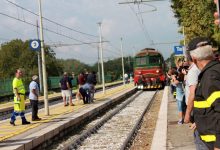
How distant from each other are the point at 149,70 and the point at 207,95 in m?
38.0

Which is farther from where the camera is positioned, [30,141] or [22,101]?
Answer: [22,101]

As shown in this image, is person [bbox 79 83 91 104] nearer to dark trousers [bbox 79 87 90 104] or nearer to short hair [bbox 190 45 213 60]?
dark trousers [bbox 79 87 90 104]

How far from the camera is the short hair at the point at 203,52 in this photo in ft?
13.2

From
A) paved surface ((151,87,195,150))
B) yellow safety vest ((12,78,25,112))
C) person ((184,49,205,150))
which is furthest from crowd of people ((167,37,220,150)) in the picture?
yellow safety vest ((12,78,25,112))

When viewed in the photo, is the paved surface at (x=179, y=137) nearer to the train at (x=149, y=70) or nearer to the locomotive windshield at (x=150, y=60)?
the train at (x=149, y=70)

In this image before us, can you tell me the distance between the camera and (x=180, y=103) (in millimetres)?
13523

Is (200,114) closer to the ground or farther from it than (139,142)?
farther from it

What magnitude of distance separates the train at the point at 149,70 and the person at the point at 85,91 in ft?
54.8

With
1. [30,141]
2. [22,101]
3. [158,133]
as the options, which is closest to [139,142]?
[158,133]

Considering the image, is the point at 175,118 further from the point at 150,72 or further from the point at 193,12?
the point at 150,72

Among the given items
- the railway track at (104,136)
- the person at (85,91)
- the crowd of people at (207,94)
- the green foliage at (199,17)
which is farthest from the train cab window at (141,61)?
the crowd of people at (207,94)

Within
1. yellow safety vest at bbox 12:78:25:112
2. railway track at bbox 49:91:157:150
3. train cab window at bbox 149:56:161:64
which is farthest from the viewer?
train cab window at bbox 149:56:161:64

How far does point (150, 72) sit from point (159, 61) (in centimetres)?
145

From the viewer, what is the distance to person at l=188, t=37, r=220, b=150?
3.68 metres
